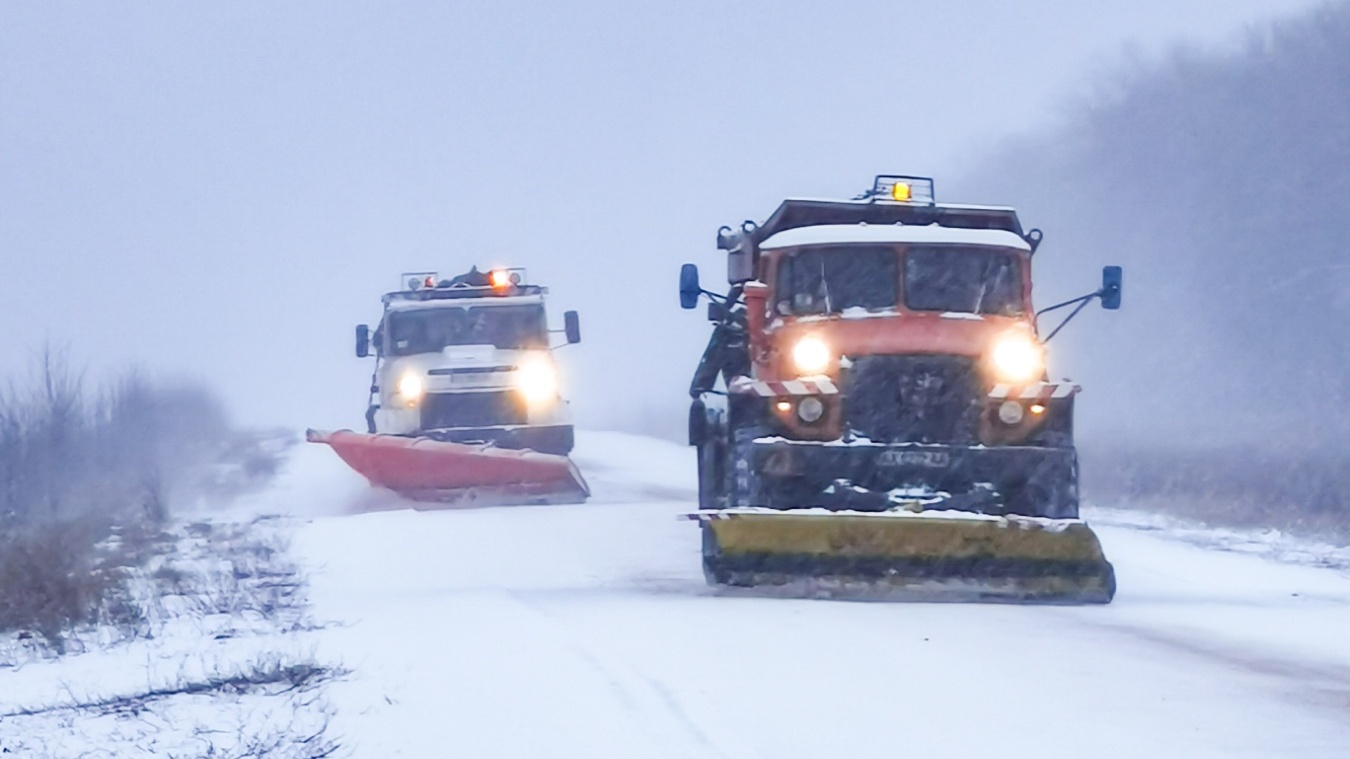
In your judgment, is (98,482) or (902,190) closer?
(902,190)

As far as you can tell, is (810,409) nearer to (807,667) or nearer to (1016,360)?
(1016,360)

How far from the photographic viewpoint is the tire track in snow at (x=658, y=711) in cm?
579

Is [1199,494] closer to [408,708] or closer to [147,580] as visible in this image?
[147,580]

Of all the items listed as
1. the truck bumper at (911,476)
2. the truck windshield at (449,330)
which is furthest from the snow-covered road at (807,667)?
the truck windshield at (449,330)

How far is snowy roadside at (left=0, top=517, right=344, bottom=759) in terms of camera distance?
21.1 ft

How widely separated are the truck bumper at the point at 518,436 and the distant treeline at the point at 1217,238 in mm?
21409

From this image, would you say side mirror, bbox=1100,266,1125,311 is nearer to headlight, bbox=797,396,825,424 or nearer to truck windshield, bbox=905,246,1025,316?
truck windshield, bbox=905,246,1025,316

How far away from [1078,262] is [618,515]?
46766 millimetres

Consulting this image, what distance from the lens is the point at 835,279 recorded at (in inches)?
476

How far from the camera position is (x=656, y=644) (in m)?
8.10

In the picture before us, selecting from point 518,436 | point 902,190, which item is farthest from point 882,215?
point 518,436

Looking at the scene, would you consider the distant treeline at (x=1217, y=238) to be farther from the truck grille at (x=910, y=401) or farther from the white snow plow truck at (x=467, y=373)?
the truck grille at (x=910, y=401)

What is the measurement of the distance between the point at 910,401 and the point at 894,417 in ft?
0.51

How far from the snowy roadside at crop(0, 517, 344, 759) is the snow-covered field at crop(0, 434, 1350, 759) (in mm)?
180
